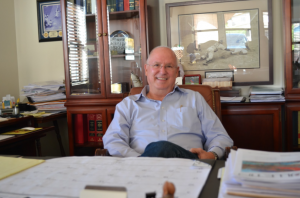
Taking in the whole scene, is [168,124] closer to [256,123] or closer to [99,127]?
[256,123]

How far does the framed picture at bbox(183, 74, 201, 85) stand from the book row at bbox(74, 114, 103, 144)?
848 millimetres

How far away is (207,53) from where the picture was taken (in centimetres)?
251

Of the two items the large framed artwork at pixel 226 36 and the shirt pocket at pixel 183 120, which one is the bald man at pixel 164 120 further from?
the large framed artwork at pixel 226 36

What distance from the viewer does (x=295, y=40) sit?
209cm

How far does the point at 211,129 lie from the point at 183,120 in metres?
0.17

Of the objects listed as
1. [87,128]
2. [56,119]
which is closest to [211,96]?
[87,128]

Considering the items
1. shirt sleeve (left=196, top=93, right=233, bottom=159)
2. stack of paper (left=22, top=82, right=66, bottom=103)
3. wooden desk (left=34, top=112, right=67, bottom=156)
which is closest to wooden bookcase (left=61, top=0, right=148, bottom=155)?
wooden desk (left=34, top=112, right=67, bottom=156)

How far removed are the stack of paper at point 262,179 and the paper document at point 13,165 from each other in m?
0.63

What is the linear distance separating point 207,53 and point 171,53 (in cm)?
82

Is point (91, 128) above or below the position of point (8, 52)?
below

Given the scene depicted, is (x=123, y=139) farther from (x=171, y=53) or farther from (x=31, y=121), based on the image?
(x=31, y=121)

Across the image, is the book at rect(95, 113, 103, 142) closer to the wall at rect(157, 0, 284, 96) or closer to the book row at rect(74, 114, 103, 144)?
the book row at rect(74, 114, 103, 144)

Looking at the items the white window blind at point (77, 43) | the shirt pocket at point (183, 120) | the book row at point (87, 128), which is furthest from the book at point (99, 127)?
the shirt pocket at point (183, 120)

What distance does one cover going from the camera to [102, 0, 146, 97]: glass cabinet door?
7.70 ft
